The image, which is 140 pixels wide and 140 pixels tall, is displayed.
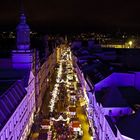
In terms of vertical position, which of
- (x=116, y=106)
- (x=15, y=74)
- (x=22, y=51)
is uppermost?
(x=22, y=51)

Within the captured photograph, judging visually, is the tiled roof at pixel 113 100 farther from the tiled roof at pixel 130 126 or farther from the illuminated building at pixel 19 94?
the illuminated building at pixel 19 94

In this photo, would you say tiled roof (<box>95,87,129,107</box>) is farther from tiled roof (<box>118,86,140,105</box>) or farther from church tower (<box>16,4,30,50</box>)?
church tower (<box>16,4,30,50</box>)

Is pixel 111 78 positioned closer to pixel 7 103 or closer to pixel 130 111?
pixel 130 111

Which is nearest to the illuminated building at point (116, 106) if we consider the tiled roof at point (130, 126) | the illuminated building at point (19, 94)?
the tiled roof at point (130, 126)

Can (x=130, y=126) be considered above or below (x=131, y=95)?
above

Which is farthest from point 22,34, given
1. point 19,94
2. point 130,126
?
point 130,126

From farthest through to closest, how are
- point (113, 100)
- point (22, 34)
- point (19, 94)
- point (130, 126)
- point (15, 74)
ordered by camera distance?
point (22, 34), point (15, 74), point (19, 94), point (113, 100), point (130, 126)

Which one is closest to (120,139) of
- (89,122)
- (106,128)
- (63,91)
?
(106,128)

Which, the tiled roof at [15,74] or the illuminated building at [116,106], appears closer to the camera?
the illuminated building at [116,106]

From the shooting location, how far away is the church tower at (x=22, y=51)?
204ft

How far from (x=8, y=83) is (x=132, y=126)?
77.0 feet

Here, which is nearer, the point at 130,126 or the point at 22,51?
the point at 130,126

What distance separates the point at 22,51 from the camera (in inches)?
2466

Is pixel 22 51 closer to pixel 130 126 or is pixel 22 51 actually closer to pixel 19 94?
pixel 19 94
